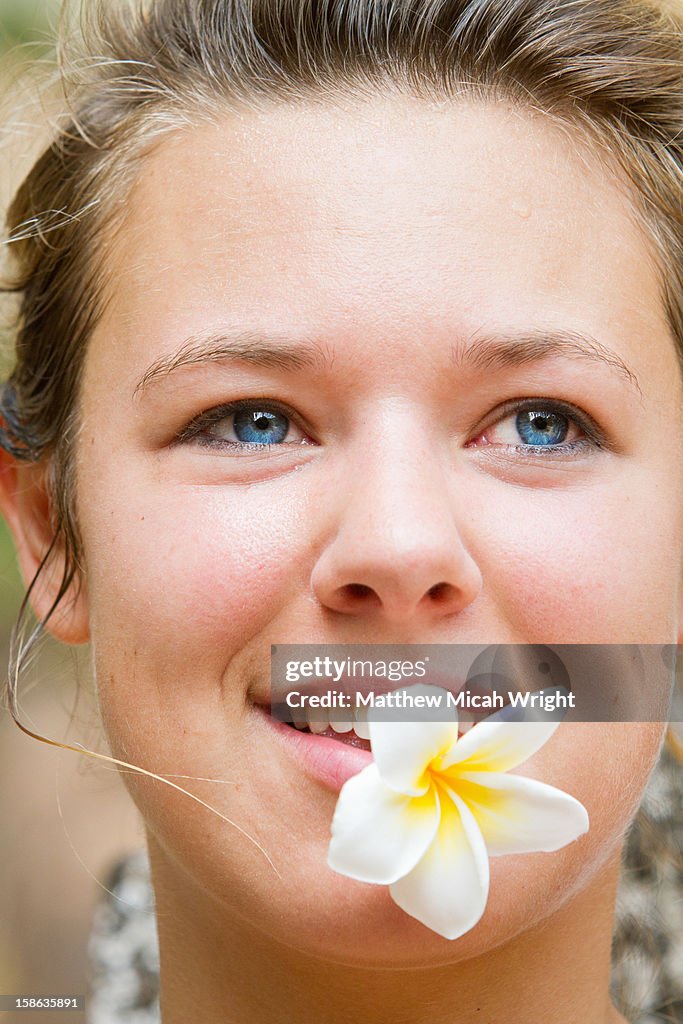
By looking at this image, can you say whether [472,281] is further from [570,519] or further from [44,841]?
[44,841]

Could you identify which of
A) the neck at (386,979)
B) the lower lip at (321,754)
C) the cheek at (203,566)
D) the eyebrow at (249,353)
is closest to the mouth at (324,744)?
the lower lip at (321,754)

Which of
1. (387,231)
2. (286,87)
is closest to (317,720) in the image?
(387,231)

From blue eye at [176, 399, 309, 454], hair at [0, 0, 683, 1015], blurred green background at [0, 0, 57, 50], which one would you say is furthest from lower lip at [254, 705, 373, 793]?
blurred green background at [0, 0, 57, 50]

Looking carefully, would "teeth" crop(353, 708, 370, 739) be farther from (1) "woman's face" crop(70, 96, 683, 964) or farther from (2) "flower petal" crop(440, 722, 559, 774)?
(2) "flower petal" crop(440, 722, 559, 774)

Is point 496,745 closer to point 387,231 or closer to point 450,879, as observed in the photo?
point 450,879

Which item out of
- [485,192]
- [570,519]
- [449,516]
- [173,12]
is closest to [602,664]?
[570,519]

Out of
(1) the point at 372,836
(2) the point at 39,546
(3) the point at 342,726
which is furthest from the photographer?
(2) the point at 39,546

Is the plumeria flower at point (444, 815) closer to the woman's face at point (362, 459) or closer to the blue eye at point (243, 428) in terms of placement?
the woman's face at point (362, 459)
